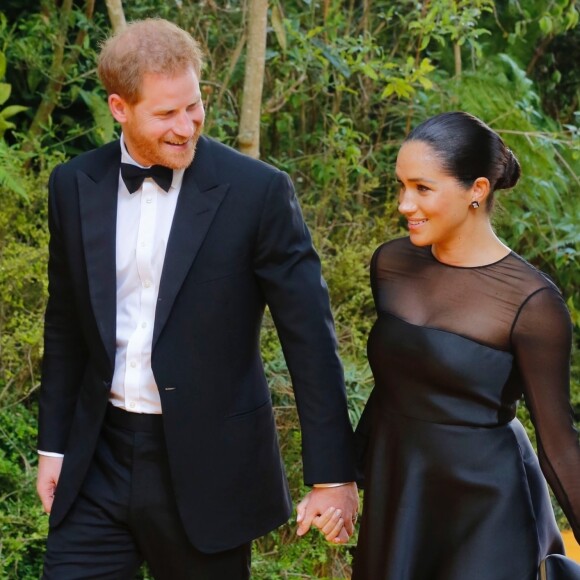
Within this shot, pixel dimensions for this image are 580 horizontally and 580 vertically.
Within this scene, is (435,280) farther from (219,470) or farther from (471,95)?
(471,95)

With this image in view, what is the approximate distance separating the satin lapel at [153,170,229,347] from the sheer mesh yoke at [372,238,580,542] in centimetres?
60

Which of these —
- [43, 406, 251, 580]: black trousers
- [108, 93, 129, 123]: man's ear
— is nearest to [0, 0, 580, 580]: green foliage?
[43, 406, 251, 580]: black trousers

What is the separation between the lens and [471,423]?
2.99 meters

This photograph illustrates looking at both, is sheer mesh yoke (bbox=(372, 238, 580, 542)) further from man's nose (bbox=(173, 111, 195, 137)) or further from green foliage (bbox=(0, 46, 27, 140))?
green foliage (bbox=(0, 46, 27, 140))

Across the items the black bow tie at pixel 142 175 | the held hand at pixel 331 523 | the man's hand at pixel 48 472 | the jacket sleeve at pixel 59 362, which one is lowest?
the man's hand at pixel 48 472

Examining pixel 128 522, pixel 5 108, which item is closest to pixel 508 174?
pixel 128 522

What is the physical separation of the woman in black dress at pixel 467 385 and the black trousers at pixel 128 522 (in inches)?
21.9

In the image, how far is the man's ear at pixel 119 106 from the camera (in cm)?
308

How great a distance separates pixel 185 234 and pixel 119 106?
1.28 ft

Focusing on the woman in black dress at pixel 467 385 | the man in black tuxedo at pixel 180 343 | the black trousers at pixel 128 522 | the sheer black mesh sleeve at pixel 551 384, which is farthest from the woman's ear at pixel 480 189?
the black trousers at pixel 128 522

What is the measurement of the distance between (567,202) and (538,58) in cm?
167

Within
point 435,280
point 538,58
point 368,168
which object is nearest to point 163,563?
point 435,280

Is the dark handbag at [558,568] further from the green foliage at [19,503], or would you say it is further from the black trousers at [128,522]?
the green foliage at [19,503]

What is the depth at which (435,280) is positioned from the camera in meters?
3.09
